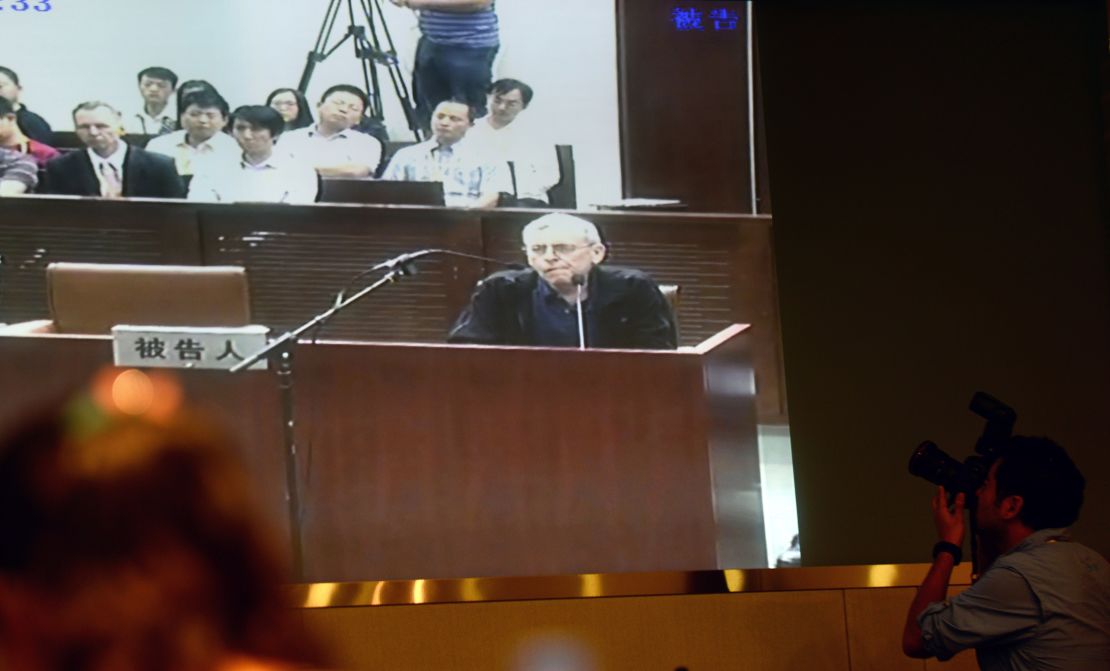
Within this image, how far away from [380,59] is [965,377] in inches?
76.6

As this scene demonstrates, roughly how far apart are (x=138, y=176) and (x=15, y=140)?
32cm

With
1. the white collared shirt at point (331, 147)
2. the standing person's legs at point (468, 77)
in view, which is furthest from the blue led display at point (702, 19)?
the white collared shirt at point (331, 147)

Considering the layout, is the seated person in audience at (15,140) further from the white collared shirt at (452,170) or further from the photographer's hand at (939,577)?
the photographer's hand at (939,577)

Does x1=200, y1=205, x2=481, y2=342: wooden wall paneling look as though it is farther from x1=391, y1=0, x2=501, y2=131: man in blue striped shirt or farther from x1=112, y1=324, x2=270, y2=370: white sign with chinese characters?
x1=391, y1=0, x2=501, y2=131: man in blue striped shirt

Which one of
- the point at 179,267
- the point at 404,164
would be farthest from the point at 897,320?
the point at 179,267

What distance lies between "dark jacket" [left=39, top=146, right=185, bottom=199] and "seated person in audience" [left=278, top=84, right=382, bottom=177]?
1.10 ft

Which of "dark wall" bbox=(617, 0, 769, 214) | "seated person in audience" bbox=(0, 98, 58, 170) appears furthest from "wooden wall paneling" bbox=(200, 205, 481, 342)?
"dark wall" bbox=(617, 0, 769, 214)

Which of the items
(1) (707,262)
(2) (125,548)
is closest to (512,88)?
(1) (707,262)

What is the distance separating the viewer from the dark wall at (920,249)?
12.6 ft

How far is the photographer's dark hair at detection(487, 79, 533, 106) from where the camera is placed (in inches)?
142

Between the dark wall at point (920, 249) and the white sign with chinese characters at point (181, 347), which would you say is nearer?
the white sign with chinese characters at point (181, 347)

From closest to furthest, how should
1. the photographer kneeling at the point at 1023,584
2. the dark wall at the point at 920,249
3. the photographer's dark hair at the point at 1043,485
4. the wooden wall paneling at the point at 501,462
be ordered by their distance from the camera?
the photographer kneeling at the point at 1023,584, the photographer's dark hair at the point at 1043,485, the wooden wall paneling at the point at 501,462, the dark wall at the point at 920,249

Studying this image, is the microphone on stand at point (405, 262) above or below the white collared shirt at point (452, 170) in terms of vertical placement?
below

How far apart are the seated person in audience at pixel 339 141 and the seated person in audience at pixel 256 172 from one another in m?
0.05
